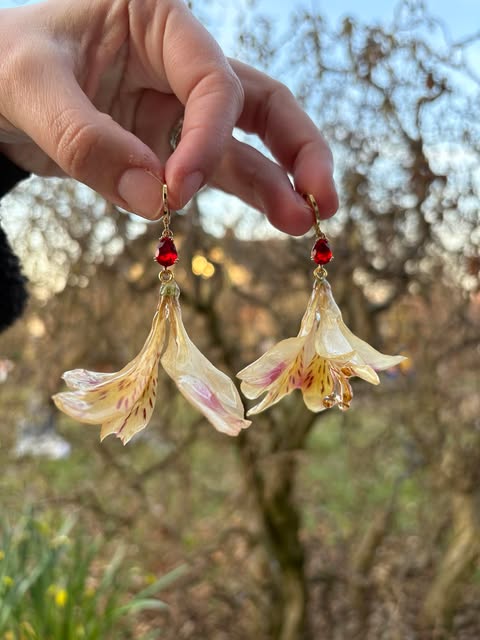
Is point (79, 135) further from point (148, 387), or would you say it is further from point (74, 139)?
point (148, 387)

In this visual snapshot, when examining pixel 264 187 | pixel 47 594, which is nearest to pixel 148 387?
pixel 264 187

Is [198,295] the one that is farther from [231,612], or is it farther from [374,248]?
[231,612]

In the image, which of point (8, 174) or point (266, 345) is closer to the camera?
point (8, 174)

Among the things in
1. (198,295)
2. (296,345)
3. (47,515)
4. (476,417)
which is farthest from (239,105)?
(47,515)

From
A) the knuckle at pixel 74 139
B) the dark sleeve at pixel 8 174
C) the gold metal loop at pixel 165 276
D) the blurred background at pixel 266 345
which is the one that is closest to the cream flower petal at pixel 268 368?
the gold metal loop at pixel 165 276

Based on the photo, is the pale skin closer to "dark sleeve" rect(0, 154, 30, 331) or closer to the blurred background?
"dark sleeve" rect(0, 154, 30, 331)

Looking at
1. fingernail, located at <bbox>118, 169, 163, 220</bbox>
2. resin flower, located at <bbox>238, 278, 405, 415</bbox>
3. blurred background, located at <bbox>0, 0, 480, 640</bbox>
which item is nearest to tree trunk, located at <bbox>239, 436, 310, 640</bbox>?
blurred background, located at <bbox>0, 0, 480, 640</bbox>
